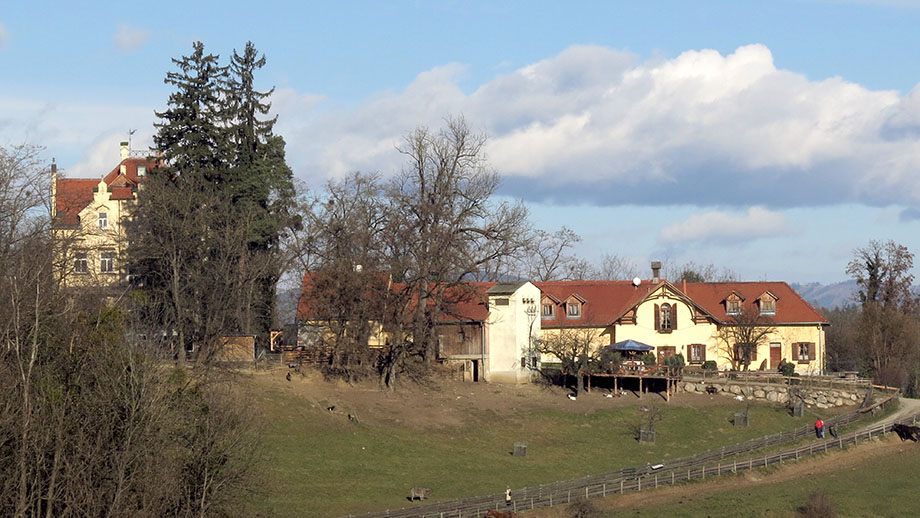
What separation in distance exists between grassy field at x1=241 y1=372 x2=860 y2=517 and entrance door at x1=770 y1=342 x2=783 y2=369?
10994mm

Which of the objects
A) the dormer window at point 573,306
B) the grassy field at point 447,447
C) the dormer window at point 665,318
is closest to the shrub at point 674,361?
the dormer window at point 665,318

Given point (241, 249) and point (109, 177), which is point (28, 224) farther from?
point (109, 177)

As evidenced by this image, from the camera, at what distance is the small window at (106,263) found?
72.5m

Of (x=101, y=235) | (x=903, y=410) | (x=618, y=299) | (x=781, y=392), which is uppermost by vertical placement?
(x=101, y=235)

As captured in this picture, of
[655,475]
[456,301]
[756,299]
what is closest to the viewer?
[655,475]

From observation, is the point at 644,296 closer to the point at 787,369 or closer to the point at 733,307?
the point at 733,307

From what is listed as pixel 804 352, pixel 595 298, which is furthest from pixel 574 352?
pixel 804 352

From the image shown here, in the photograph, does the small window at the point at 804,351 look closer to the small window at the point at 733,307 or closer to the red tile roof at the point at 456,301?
the small window at the point at 733,307

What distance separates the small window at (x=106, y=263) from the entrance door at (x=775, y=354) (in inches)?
1800

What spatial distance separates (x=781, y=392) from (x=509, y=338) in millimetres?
17591

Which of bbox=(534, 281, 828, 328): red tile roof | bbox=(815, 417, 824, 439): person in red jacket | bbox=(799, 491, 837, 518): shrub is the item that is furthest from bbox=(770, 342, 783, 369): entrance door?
bbox=(799, 491, 837, 518): shrub

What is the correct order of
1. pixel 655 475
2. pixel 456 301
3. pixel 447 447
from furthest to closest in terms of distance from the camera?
pixel 456 301
pixel 447 447
pixel 655 475

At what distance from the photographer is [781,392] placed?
69.7m

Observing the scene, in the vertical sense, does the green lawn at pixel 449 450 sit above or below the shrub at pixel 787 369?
below
